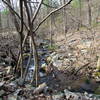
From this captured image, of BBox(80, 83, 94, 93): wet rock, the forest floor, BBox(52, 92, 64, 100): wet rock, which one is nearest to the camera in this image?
BBox(52, 92, 64, 100): wet rock

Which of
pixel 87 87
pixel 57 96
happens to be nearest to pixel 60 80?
pixel 87 87

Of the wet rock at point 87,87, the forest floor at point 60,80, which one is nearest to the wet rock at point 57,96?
the forest floor at point 60,80

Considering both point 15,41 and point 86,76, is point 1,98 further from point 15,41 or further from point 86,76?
point 15,41

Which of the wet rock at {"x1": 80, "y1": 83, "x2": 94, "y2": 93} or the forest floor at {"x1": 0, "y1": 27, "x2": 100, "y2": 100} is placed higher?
the forest floor at {"x1": 0, "y1": 27, "x2": 100, "y2": 100}

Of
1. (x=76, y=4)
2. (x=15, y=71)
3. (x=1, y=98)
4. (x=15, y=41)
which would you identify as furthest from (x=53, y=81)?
(x=76, y=4)

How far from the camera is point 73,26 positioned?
2600 cm

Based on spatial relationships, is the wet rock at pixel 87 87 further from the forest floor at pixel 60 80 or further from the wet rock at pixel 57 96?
the wet rock at pixel 57 96

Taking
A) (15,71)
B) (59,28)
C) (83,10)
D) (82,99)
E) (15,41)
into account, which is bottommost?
(82,99)

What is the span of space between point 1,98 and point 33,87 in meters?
1.27

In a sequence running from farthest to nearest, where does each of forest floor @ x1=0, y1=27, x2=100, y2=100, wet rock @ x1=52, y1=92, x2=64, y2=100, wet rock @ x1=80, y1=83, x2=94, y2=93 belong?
1. wet rock @ x1=80, y1=83, x2=94, y2=93
2. forest floor @ x1=0, y1=27, x2=100, y2=100
3. wet rock @ x1=52, y1=92, x2=64, y2=100

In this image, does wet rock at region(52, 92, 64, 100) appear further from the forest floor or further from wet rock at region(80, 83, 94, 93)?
wet rock at region(80, 83, 94, 93)

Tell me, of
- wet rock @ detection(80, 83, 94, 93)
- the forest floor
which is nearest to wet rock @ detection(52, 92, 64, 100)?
the forest floor

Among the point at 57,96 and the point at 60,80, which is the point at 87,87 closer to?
the point at 60,80

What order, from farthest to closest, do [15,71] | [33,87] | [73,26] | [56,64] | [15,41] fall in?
1. [73,26]
2. [15,41]
3. [56,64]
4. [15,71]
5. [33,87]
